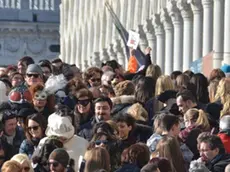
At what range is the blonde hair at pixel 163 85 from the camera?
72.0 ft

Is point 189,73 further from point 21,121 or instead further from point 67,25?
point 67,25

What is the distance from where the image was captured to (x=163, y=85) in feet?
72.1

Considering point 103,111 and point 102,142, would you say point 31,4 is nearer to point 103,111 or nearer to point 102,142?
point 103,111

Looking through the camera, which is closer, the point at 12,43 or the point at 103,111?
the point at 103,111

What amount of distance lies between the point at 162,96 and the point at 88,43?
5348cm

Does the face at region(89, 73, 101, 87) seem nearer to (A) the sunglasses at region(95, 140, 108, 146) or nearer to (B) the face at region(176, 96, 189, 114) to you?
(B) the face at region(176, 96, 189, 114)

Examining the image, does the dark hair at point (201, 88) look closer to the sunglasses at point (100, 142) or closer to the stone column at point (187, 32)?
the sunglasses at point (100, 142)

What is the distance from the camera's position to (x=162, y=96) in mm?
21719

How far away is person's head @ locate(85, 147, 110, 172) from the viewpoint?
17.4 metres

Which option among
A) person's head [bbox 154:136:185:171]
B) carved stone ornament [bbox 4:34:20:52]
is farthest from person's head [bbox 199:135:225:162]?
carved stone ornament [bbox 4:34:20:52]

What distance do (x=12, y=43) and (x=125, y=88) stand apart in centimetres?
9879

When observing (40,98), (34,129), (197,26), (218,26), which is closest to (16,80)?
(40,98)

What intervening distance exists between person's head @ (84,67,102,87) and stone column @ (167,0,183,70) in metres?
23.3

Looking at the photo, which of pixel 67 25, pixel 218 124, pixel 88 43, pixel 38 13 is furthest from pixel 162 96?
pixel 38 13
